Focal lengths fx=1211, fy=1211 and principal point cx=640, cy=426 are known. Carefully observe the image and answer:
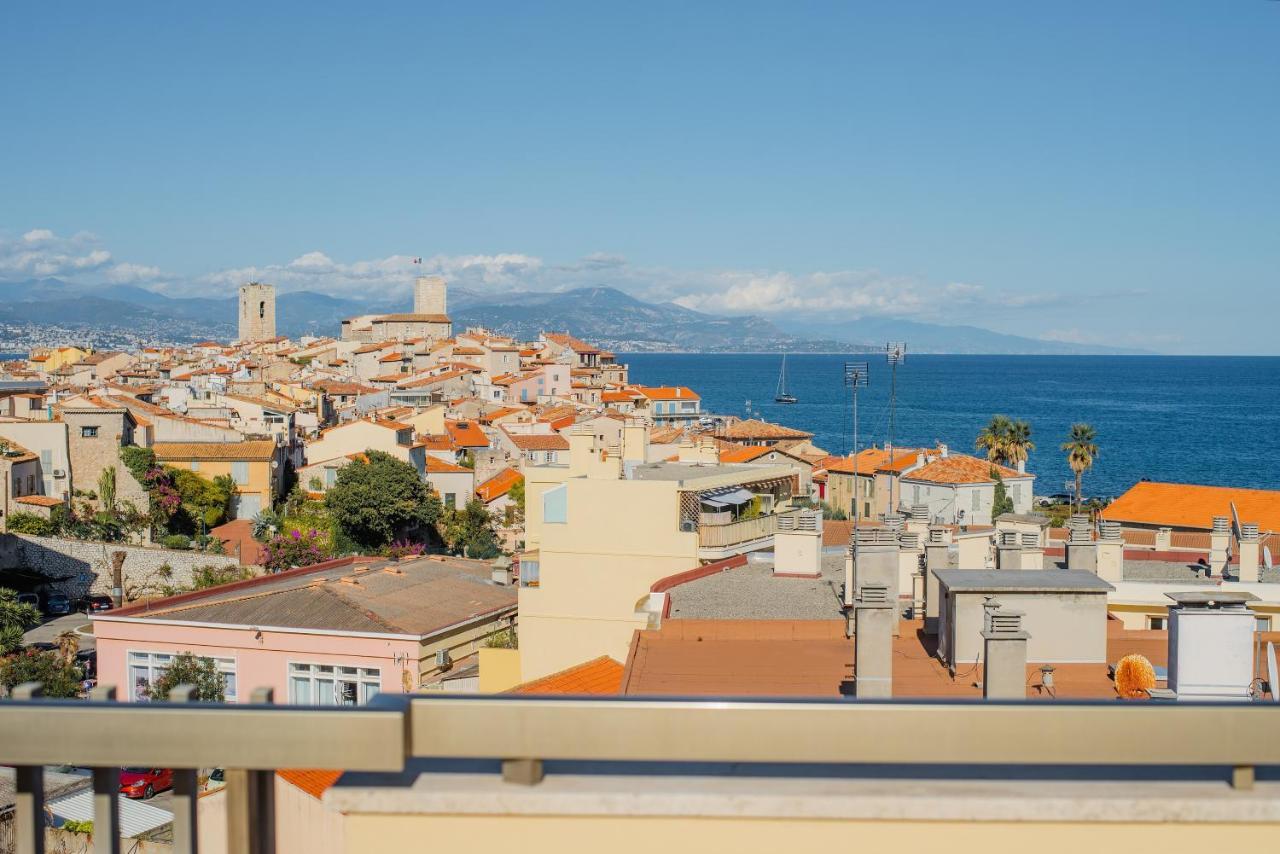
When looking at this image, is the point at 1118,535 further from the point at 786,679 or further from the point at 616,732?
the point at 616,732

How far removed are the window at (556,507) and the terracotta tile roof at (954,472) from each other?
24605mm

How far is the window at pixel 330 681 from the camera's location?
49.4ft

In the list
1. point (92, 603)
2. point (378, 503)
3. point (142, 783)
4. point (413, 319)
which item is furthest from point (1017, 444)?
point (413, 319)

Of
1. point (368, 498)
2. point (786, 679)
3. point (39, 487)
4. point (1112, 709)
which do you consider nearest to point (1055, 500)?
point (368, 498)

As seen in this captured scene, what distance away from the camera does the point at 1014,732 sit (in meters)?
1.72

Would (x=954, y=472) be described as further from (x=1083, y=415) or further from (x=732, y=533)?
(x=1083, y=415)

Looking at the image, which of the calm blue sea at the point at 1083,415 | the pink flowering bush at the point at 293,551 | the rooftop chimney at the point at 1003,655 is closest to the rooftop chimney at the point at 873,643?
the rooftop chimney at the point at 1003,655

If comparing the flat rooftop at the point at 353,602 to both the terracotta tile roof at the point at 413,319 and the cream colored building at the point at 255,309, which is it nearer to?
the terracotta tile roof at the point at 413,319

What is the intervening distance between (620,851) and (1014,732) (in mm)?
594

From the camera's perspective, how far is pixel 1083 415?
363 ft

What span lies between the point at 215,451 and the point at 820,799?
120ft

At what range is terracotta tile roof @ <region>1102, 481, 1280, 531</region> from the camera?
1249 inches

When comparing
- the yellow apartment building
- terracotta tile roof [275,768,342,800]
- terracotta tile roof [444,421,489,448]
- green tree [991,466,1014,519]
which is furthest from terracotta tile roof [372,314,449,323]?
terracotta tile roof [275,768,342,800]

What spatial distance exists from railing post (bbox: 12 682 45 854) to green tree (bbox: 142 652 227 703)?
45.5 ft
